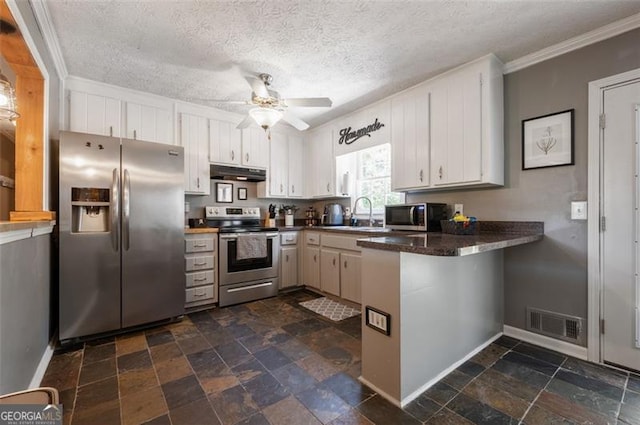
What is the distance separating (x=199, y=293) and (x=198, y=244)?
0.55 metres

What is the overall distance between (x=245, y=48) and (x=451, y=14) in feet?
5.00

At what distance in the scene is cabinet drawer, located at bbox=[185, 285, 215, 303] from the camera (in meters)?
3.07

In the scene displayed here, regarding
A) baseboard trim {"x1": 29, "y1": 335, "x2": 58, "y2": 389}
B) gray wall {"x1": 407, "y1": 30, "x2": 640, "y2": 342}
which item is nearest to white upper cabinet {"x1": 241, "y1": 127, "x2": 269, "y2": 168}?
baseboard trim {"x1": 29, "y1": 335, "x2": 58, "y2": 389}

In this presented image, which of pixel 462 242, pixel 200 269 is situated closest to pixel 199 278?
pixel 200 269

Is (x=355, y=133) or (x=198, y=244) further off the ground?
(x=355, y=133)

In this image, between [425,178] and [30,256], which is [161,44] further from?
[425,178]

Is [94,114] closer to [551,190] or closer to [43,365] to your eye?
[43,365]

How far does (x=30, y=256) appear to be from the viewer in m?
1.74

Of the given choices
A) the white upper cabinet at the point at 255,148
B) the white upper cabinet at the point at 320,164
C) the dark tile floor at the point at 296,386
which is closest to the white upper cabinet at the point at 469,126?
the dark tile floor at the point at 296,386

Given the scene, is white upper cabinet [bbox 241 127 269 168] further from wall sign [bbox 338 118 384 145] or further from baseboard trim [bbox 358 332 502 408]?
baseboard trim [bbox 358 332 502 408]

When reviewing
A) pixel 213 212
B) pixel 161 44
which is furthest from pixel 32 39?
pixel 213 212

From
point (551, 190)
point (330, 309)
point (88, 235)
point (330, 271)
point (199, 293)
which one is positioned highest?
point (551, 190)

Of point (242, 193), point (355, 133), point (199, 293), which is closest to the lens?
point (199, 293)

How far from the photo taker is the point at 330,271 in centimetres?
351
